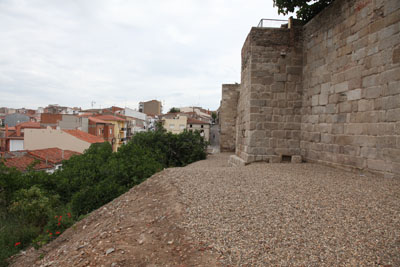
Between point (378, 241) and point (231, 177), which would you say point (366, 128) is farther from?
point (378, 241)

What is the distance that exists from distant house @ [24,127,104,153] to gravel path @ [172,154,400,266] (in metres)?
22.4

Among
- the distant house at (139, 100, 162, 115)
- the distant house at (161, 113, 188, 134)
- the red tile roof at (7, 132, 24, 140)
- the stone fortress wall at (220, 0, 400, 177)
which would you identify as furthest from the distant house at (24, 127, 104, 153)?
the distant house at (139, 100, 162, 115)

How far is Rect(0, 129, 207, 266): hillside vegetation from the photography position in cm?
609

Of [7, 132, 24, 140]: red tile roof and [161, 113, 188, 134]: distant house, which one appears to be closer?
[7, 132, 24, 140]: red tile roof

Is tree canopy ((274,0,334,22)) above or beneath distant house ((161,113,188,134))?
above

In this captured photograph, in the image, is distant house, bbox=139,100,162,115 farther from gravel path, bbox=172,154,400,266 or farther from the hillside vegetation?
gravel path, bbox=172,154,400,266

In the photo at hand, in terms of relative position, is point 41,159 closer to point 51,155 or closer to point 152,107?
point 51,155

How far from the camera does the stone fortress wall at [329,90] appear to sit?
5.59 m

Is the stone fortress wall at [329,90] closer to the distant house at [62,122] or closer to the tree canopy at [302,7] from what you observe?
the tree canopy at [302,7]

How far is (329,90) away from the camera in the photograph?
7.21 m

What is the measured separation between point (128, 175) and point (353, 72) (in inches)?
262

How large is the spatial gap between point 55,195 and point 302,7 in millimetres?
9939

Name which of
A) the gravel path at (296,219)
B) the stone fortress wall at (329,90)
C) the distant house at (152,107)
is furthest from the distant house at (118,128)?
the gravel path at (296,219)

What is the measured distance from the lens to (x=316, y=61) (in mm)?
7762
